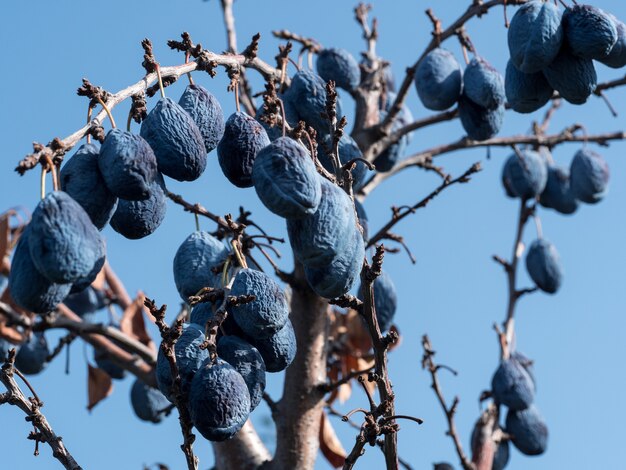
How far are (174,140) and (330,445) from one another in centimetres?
186

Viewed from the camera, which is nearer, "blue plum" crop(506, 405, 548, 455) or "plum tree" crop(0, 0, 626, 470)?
"plum tree" crop(0, 0, 626, 470)

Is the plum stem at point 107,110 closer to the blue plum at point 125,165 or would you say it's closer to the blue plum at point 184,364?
the blue plum at point 125,165

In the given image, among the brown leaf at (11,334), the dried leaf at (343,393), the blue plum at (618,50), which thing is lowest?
the brown leaf at (11,334)

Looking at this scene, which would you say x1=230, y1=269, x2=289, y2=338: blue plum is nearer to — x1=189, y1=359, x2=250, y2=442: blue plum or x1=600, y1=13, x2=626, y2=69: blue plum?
x1=189, y1=359, x2=250, y2=442: blue plum

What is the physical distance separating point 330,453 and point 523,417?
3.01ft

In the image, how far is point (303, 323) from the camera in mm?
3070

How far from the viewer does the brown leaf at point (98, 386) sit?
13.9ft

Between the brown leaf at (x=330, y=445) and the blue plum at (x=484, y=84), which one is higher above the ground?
the blue plum at (x=484, y=84)

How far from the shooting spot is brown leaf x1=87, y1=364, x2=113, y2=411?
167 inches

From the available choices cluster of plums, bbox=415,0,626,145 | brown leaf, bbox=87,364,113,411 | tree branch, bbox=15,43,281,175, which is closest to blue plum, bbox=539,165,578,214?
cluster of plums, bbox=415,0,626,145

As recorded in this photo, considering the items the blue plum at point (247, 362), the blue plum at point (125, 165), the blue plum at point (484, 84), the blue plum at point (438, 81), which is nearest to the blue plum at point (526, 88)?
the blue plum at point (484, 84)

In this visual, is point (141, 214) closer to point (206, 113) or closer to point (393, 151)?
point (206, 113)

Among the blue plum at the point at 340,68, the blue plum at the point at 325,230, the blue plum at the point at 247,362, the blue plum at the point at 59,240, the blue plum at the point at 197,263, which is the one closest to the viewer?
the blue plum at the point at 59,240

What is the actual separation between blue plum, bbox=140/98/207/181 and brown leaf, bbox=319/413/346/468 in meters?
1.74
